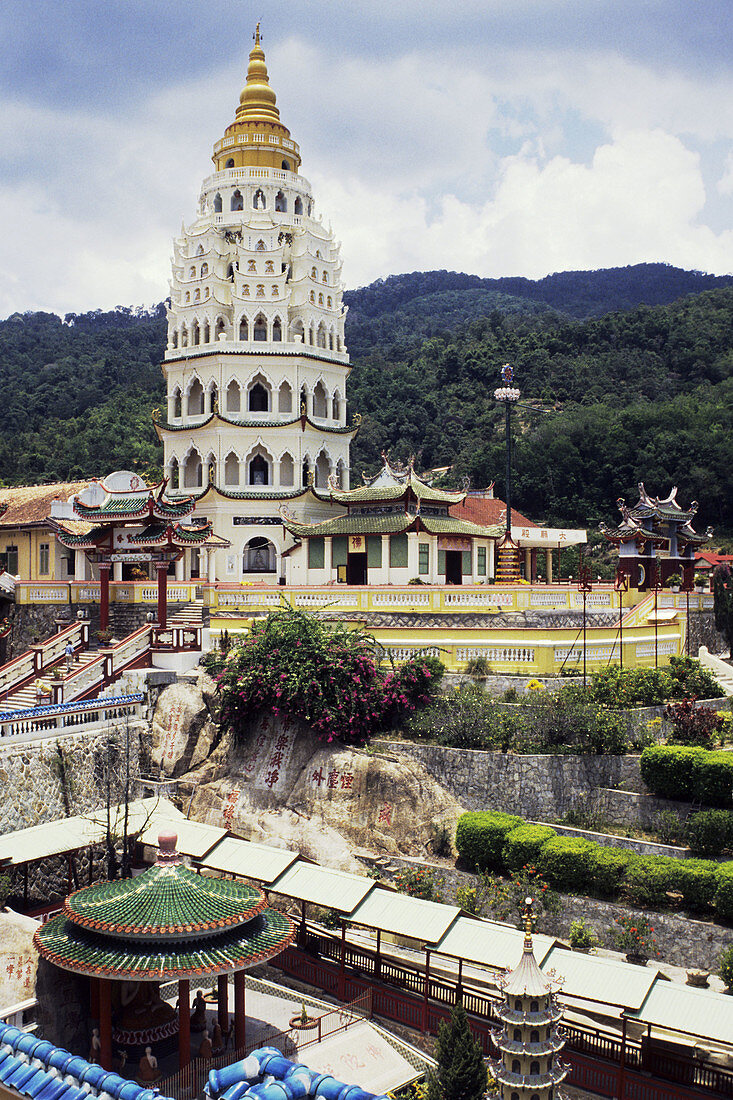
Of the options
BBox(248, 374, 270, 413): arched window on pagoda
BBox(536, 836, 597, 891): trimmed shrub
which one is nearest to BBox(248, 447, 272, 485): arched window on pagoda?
BBox(248, 374, 270, 413): arched window on pagoda

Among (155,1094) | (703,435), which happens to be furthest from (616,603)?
(703,435)

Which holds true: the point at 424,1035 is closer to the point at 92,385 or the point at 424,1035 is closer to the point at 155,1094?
the point at 155,1094

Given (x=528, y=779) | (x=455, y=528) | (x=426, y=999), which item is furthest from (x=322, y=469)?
(x=426, y=999)

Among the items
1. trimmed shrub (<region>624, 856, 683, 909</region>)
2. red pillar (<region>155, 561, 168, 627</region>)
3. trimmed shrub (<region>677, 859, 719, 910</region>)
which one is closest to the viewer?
trimmed shrub (<region>677, 859, 719, 910</region>)

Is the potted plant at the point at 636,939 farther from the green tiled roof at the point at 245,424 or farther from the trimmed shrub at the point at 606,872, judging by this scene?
the green tiled roof at the point at 245,424

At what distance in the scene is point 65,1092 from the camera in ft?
45.7

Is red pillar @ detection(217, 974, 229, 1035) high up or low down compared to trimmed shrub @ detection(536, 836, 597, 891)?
down

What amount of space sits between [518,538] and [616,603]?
12943 millimetres

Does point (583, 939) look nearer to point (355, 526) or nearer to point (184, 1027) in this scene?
point (184, 1027)

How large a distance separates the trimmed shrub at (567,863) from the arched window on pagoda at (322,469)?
88.6 ft

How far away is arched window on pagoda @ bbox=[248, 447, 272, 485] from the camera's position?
1855 inches

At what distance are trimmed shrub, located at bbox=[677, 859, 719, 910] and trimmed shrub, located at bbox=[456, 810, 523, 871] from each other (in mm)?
4159

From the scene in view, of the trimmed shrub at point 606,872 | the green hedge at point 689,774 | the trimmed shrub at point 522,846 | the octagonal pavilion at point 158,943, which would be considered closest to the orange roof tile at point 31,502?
the trimmed shrub at point 522,846

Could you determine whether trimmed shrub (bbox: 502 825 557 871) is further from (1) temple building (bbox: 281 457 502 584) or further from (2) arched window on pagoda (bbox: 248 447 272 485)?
(2) arched window on pagoda (bbox: 248 447 272 485)
